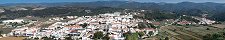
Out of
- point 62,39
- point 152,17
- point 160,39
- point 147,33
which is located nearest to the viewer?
point 160,39

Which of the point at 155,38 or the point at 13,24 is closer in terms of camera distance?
the point at 155,38

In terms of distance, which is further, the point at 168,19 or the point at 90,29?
the point at 168,19

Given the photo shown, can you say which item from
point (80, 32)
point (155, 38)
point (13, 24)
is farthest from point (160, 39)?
point (13, 24)

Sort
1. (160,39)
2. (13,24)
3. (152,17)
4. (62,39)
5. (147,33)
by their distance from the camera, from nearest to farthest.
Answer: (160,39) → (62,39) → (147,33) → (13,24) → (152,17)

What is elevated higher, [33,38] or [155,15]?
[33,38]

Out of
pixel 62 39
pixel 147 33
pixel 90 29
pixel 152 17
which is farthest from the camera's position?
pixel 152 17

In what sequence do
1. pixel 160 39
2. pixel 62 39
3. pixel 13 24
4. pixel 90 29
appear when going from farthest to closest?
1. pixel 13 24
2. pixel 90 29
3. pixel 62 39
4. pixel 160 39

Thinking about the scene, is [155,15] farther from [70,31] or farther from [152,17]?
[70,31]

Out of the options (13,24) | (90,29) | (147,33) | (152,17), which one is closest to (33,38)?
(90,29)

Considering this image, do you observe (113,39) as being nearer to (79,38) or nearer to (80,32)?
(79,38)
